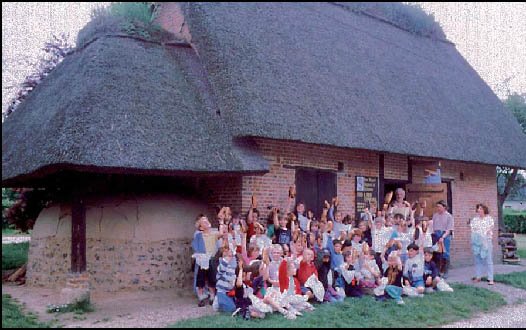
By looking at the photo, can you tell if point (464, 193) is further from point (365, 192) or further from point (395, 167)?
point (365, 192)

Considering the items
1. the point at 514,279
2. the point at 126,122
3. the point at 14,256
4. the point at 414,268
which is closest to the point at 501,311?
the point at 414,268

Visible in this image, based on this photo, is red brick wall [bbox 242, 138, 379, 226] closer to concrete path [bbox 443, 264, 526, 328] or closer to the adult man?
the adult man

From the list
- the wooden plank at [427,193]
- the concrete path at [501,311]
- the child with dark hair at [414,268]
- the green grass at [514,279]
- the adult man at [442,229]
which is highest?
the wooden plank at [427,193]

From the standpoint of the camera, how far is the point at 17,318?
782 cm

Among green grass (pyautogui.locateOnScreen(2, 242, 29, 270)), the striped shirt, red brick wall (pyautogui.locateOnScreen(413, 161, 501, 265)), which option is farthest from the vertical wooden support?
green grass (pyautogui.locateOnScreen(2, 242, 29, 270))

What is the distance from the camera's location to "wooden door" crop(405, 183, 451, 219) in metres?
14.5

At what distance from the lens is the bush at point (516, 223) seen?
3450 centimetres

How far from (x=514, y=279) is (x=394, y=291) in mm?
4550

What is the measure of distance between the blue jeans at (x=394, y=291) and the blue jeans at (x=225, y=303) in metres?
3.03

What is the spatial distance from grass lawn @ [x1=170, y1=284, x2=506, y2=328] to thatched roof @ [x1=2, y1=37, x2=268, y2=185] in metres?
2.81

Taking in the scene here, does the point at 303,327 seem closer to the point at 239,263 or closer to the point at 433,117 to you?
the point at 239,263

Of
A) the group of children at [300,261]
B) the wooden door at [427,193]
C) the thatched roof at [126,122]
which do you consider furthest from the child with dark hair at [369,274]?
the wooden door at [427,193]

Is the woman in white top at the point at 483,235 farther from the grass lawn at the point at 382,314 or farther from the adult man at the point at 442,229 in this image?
the grass lawn at the point at 382,314

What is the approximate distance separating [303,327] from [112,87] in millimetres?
5371
